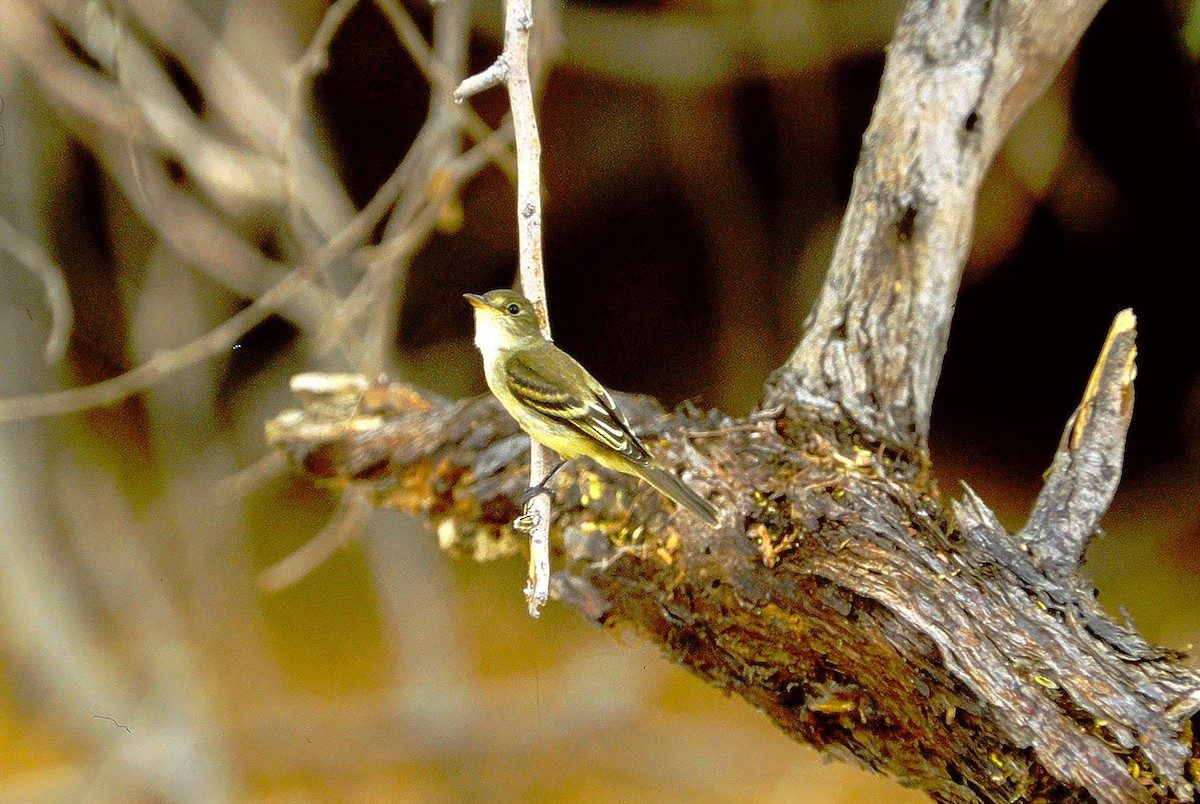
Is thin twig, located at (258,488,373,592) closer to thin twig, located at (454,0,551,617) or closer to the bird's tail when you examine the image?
the bird's tail

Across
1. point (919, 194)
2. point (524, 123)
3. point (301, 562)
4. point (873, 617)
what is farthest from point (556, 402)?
point (301, 562)

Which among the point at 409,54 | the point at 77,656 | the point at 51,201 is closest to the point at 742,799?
the point at 77,656

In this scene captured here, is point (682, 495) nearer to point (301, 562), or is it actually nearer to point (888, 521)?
point (888, 521)

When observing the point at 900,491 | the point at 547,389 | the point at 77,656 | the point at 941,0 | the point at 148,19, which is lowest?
the point at 77,656

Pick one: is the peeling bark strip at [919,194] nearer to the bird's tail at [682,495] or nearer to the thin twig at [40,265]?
the bird's tail at [682,495]

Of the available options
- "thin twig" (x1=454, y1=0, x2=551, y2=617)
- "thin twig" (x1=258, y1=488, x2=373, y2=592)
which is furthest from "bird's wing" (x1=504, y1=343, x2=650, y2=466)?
"thin twig" (x1=258, y1=488, x2=373, y2=592)

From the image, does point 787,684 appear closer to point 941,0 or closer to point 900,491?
point 900,491

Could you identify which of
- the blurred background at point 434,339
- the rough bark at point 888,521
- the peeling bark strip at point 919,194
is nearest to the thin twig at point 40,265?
the blurred background at point 434,339
